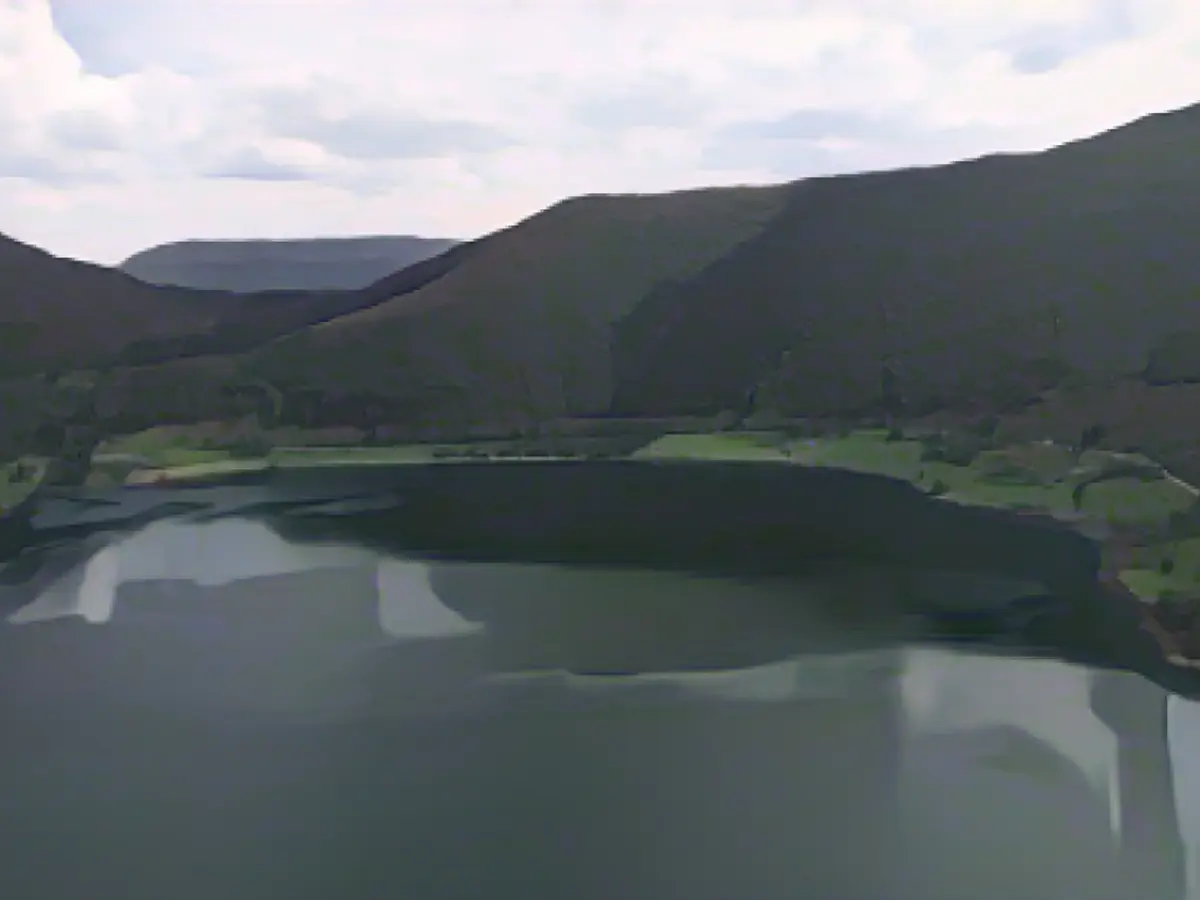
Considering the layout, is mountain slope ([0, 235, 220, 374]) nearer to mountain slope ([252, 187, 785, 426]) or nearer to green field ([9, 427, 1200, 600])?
mountain slope ([252, 187, 785, 426])

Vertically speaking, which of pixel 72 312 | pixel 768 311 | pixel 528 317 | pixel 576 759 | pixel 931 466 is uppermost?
pixel 72 312

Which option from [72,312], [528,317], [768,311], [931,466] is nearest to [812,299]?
[768,311]

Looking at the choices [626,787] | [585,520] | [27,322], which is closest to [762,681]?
[626,787]

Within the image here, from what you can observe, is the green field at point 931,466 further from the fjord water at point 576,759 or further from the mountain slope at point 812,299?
the mountain slope at point 812,299

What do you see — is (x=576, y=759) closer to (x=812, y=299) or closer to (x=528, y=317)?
(x=812, y=299)

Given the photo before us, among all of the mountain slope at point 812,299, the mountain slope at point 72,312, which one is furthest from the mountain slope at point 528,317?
the mountain slope at point 72,312

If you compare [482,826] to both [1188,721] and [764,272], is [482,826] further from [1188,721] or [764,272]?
[764,272]

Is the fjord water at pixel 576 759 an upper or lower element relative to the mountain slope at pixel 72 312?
lower
